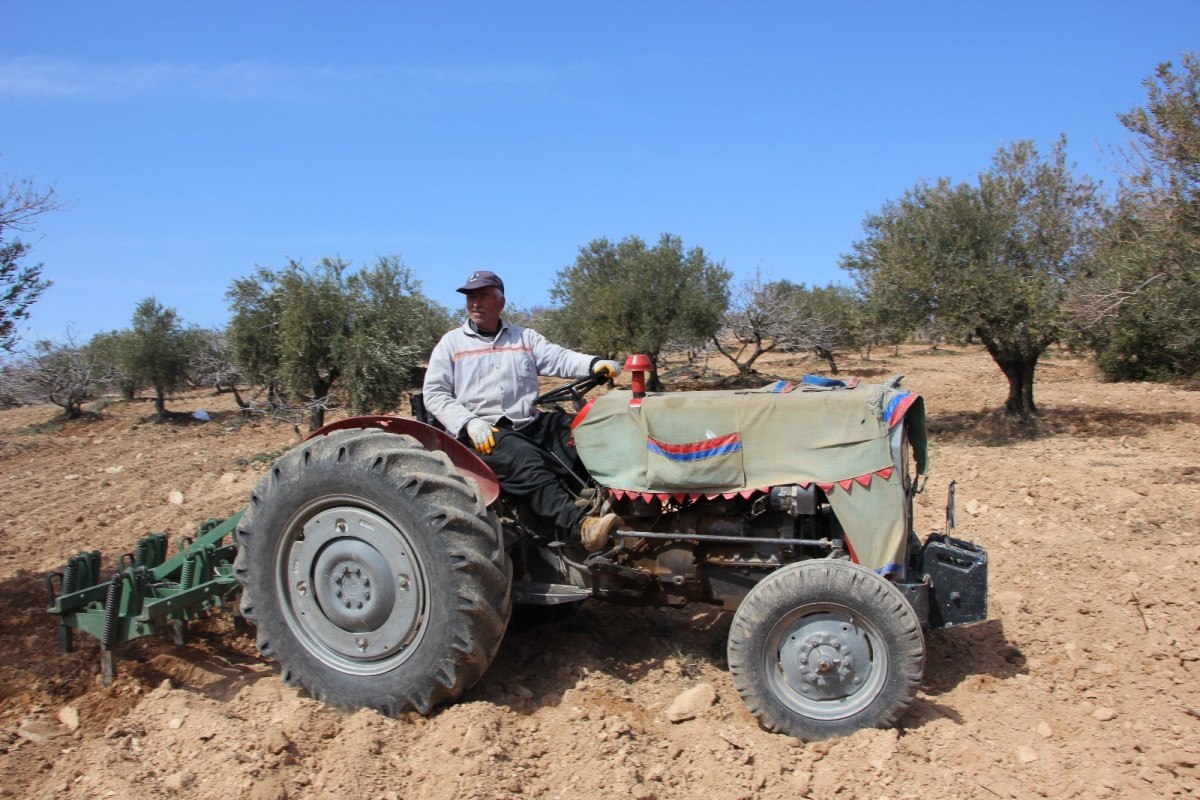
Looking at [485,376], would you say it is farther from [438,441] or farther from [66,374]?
[66,374]

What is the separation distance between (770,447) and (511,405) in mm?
1399

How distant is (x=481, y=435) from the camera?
4051 mm

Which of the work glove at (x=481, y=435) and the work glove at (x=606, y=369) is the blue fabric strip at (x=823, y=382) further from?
the work glove at (x=481, y=435)

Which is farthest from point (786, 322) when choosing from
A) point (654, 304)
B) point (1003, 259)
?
point (1003, 259)

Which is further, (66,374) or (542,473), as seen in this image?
(66,374)

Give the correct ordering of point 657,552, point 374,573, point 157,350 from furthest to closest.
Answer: point 157,350 → point 657,552 → point 374,573

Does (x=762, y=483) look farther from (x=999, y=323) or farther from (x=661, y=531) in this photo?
(x=999, y=323)

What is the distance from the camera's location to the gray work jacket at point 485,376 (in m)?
4.41

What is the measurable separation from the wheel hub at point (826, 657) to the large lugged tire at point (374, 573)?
129 centimetres

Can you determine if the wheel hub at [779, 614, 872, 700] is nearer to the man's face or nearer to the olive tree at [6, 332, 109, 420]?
the man's face

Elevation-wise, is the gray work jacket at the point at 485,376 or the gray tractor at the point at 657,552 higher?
the gray work jacket at the point at 485,376

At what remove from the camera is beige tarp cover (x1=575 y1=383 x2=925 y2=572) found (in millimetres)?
3730

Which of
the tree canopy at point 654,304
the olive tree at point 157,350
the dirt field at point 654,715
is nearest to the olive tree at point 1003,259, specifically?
the dirt field at point 654,715

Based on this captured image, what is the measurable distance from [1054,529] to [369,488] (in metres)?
5.66
